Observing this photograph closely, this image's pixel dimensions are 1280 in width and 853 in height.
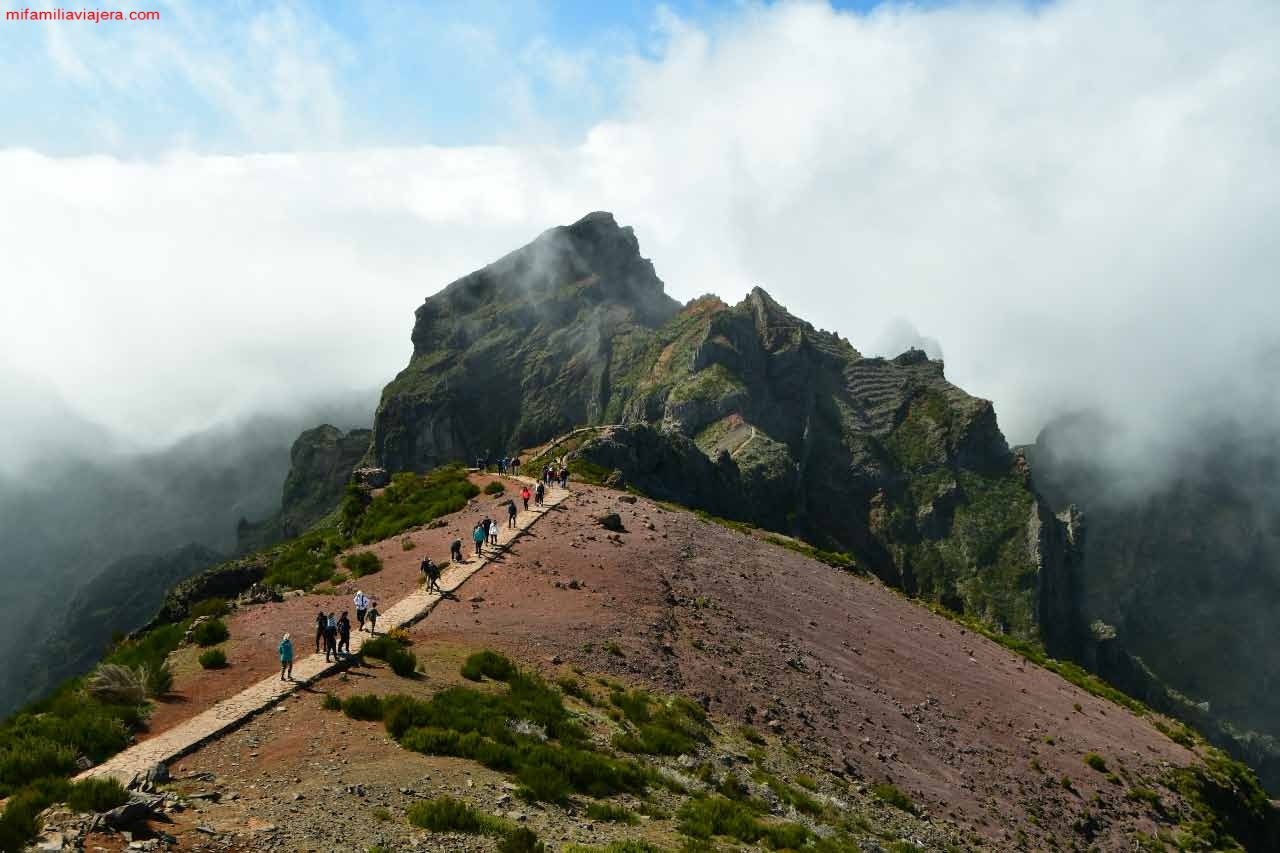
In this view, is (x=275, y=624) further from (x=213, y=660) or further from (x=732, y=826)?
(x=732, y=826)

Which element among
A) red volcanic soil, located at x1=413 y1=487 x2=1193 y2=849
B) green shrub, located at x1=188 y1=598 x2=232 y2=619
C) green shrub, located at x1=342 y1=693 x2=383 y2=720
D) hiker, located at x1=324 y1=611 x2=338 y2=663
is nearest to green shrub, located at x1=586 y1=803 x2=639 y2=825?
green shrub, located at x1=342 y1=693 x2=383 y2=720

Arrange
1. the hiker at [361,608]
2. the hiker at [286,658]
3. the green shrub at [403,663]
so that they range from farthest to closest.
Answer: the hiker at [361,608] < the green shrub at [403,663] < the hiker at [286,658]

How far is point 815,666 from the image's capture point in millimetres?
36375

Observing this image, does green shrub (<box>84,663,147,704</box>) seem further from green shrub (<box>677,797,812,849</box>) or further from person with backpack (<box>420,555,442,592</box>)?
green shrub (<box>677,797,812,849</box>)

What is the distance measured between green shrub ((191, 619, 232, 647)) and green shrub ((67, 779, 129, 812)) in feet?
43.3

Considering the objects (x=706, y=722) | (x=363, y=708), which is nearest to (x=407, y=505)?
(x=706, y=722)

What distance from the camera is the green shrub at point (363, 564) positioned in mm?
39656

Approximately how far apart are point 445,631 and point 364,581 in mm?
9298

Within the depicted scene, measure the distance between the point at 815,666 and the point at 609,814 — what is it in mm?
19972

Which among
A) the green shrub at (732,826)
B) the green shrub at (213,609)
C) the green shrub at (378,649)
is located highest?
the green shrub at (732,826)

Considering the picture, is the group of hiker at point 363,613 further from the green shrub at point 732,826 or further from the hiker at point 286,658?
the green shrub at point 732,826

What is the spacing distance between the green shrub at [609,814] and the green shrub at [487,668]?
8.27 metres

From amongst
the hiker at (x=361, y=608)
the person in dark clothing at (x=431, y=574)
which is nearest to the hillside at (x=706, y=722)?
the person in dark clothing at (x=431, y=574)

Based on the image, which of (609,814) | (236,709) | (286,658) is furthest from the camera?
(286,658)
